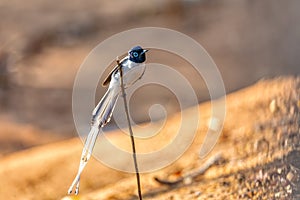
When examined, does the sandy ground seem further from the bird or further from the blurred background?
the bird

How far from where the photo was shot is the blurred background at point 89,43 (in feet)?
19.3

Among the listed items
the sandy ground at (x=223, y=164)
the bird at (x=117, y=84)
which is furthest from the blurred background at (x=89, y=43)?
the bird at (x=117, y=84)

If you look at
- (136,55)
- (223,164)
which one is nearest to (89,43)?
(223,164)

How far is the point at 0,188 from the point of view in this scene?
15.9 ft

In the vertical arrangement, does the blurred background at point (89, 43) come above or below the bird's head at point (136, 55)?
above

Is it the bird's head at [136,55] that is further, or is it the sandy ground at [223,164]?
the sandy ground at [223,164]

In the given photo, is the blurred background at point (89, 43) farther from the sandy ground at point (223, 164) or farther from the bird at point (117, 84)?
the bird at point (117, 84)

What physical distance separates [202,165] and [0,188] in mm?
1449

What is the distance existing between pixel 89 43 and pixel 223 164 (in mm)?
3004

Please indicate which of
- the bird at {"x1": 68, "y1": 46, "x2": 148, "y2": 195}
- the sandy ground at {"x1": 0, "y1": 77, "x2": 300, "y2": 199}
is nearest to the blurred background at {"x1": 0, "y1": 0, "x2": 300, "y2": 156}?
the sandy ground at {"x1": 0, "y1": 77, "x2": 300, "y2": 199}

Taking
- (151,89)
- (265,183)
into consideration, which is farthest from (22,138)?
(265,183)

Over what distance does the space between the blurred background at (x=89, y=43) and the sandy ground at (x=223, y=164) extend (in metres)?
0.36

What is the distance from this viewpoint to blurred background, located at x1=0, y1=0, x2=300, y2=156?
5875mm

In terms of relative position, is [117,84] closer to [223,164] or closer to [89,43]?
[223,164]
